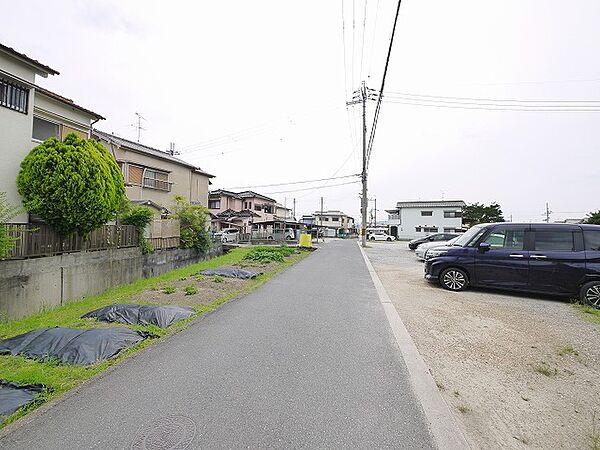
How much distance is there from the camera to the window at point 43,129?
1046cm

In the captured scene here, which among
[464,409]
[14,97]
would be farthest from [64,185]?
[464,409]

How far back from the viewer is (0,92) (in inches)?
318

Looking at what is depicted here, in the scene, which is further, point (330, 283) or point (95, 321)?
point (330, 283)

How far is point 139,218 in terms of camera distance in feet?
38.3

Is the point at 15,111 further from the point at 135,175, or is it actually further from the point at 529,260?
the point at 529,260

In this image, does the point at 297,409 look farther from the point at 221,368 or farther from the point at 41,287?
the point at 41,287

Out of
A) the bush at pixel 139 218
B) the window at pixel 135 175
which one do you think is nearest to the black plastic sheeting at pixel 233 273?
the bush at pixel 139 218

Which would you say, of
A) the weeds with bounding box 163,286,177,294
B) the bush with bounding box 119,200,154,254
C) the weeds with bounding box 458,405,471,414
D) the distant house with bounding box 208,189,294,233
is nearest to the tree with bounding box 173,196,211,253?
the bush with bounding box 119,200,154,254

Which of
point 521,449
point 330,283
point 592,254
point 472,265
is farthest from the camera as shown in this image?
point 330,283

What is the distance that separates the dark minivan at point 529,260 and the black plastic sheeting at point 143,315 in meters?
6.48

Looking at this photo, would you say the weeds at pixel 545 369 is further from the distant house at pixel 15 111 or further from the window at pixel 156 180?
the window at pixel 156 180

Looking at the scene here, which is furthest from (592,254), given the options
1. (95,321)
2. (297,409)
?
(95,321)

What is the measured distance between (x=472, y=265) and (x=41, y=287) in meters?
11.0

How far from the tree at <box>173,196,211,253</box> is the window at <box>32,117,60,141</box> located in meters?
5.67
